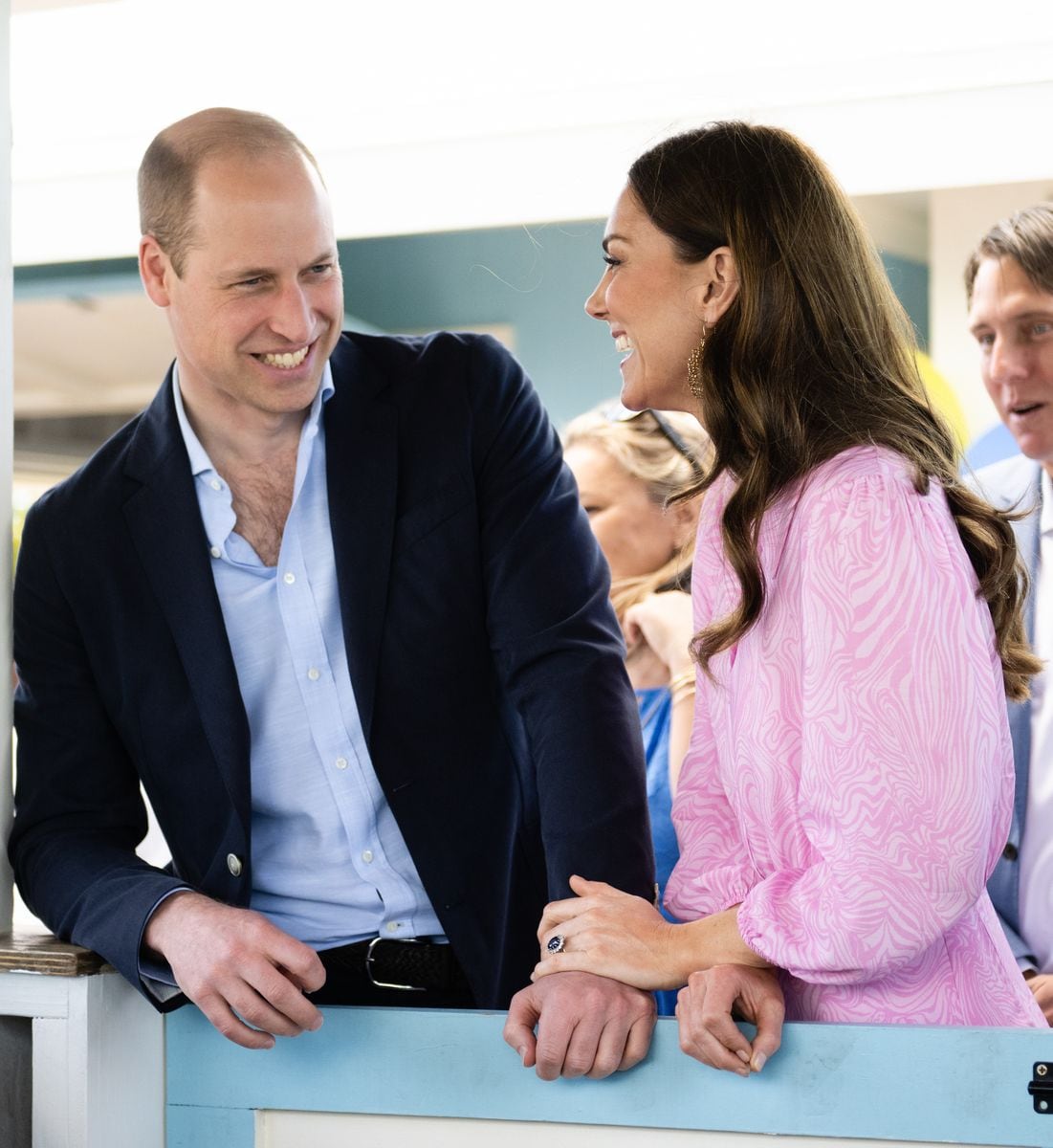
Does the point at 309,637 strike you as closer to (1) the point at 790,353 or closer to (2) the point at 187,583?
(2) the point at 187,583

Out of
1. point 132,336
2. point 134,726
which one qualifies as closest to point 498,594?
point 134,726

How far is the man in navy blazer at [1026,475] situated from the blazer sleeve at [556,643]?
79 cm

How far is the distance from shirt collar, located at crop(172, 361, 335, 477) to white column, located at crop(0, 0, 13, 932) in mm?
181

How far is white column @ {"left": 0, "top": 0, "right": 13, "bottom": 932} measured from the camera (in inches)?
60.1

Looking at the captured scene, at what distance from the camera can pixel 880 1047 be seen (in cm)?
110

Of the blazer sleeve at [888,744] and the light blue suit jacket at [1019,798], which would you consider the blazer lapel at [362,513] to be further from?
the light blue suit jacket at [1019,798]

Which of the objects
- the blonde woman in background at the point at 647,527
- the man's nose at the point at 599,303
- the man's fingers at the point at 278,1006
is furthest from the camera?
the blonde woman in background at the point at 647,527

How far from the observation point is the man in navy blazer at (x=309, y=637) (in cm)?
151

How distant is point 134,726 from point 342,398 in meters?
0.43

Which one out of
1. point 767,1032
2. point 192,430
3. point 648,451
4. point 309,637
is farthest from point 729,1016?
point 648,451

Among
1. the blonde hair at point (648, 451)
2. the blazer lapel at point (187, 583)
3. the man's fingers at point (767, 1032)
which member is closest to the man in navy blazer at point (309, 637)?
the blazer lapel at point (187, 583)

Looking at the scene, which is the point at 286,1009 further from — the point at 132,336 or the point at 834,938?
the point at 132,336

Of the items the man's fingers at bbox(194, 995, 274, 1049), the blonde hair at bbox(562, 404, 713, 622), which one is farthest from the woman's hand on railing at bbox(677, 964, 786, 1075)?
the blonde hair at bbox(562, 404, 713, 622)

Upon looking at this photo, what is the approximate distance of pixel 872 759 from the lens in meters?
1.09
